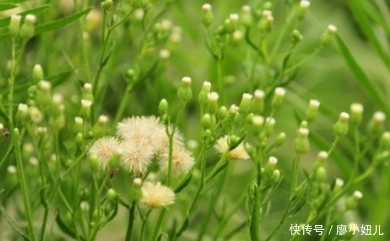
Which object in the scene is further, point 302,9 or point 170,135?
point 302,9

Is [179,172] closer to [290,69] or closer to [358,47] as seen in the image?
[290,69]

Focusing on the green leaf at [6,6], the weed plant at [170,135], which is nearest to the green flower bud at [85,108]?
the weed plant at [170,135]

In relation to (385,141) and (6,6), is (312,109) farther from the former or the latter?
(6,6)

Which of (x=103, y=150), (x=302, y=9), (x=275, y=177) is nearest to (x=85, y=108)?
(x=103, y=150)

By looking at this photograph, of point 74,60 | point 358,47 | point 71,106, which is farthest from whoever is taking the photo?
point 358,47

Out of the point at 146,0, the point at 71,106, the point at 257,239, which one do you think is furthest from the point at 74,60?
the point at 257,239

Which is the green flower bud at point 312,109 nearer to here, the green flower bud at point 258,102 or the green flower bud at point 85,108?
the green flower bud at point 258,102
